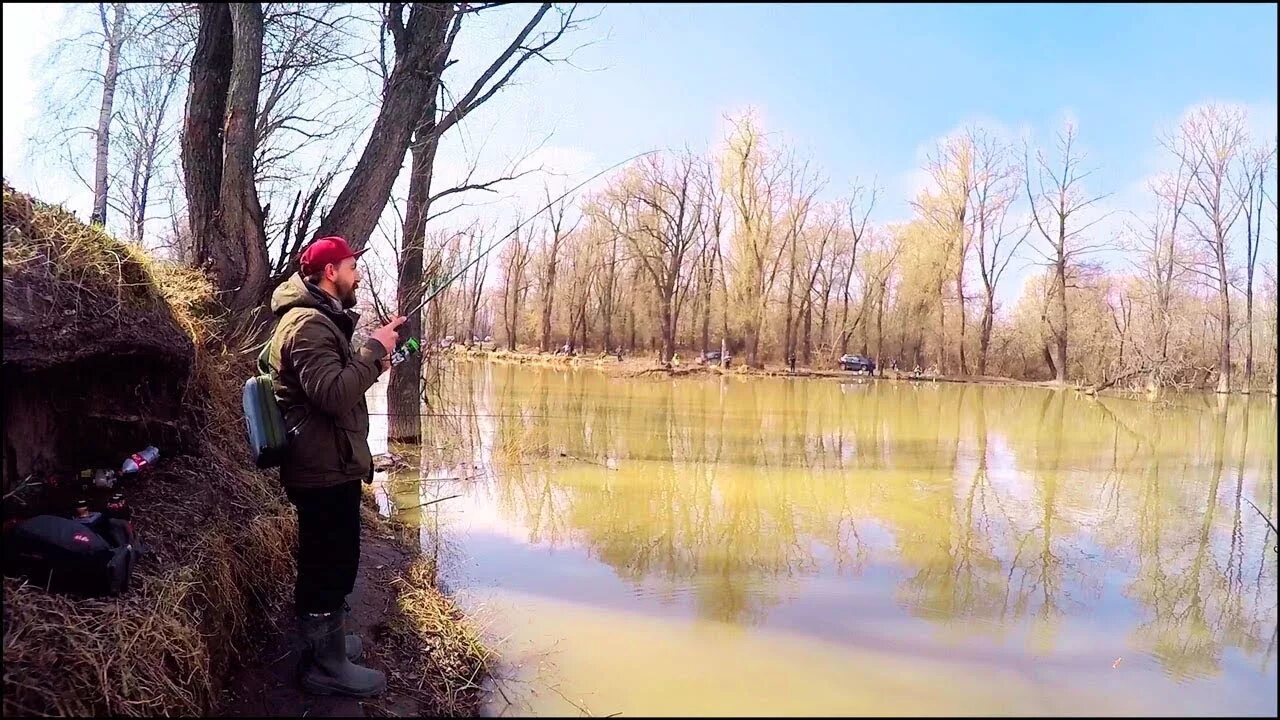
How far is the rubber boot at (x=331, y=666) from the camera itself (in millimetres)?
3094

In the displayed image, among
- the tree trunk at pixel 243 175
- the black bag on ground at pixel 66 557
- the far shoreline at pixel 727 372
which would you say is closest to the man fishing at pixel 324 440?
the black bag on ground at pixel 66 557

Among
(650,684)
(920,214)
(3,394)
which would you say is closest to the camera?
(3,394)

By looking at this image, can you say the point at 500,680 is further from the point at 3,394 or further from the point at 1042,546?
the point at 1042,546

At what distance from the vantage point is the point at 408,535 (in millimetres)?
5996

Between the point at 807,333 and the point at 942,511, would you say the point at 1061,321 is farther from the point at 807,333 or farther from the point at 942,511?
the point at 942,511

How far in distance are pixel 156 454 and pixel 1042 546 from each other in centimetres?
650

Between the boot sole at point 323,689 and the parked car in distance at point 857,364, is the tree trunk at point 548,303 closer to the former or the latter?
the parked car in distance at point 857,364

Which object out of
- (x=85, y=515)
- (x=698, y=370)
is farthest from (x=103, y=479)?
(x=698, y=370)

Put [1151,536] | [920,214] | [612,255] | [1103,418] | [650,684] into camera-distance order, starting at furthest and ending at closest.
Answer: [612,255] → [920,214] → [1103,418] → [1151,536] → [650,684]

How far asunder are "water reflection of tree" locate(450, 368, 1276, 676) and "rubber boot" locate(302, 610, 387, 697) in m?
2.20

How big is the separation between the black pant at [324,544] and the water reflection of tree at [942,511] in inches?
92.6

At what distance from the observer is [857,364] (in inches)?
1430

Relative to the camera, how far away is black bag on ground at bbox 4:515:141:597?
102 inches

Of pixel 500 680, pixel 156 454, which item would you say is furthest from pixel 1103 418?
pixel 156 454
